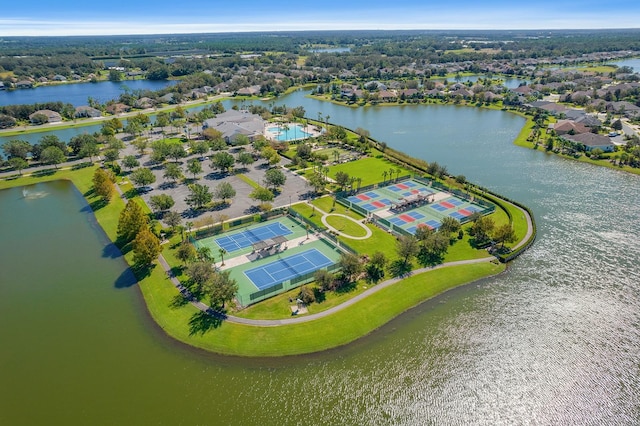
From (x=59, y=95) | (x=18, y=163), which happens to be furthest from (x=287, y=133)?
(x=59, y=95)

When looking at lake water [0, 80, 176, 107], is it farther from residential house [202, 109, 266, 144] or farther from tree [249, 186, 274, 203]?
tree [249, 186, 274, 203]

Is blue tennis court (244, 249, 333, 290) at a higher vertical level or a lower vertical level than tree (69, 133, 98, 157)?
lower

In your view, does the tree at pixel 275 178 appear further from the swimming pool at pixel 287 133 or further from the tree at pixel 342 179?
the swimming pool at pixel 287 133

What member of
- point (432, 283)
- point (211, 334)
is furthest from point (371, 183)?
point (211, 334)

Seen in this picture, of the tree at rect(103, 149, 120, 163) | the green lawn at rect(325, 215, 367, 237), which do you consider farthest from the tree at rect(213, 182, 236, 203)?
the tree at rect(103, 149, 120, 163)

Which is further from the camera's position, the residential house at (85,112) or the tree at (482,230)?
the residential house at (85,112)

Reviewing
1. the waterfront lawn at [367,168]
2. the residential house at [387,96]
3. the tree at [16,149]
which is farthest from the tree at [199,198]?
the residential house at [387,96]

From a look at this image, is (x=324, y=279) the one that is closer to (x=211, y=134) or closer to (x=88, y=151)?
(x=211, y=134)

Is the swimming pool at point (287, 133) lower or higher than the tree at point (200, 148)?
lower
